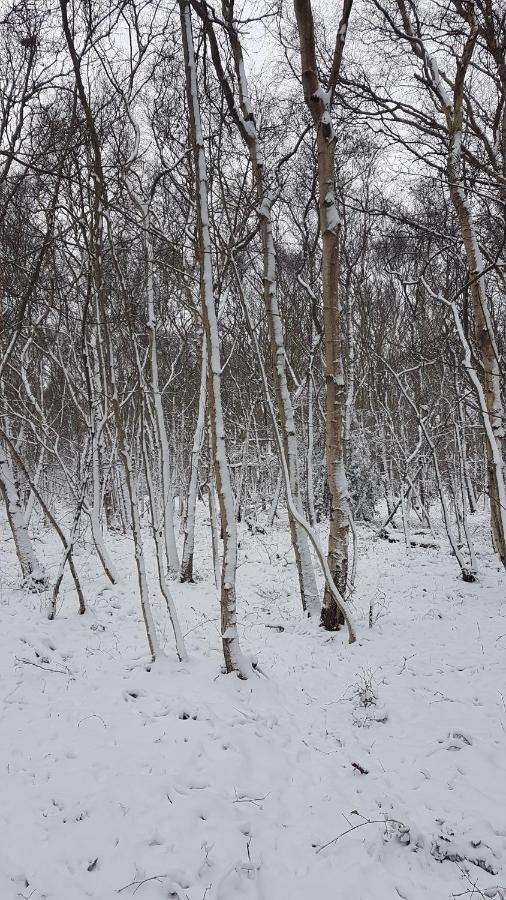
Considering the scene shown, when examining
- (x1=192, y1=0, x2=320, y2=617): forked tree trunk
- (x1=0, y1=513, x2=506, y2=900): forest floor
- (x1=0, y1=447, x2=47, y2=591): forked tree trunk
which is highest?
(x1=192, y1=0, x2=320, y2=617): forked tree trunk

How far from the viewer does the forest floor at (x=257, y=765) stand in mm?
2385

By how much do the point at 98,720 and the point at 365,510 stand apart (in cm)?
1450

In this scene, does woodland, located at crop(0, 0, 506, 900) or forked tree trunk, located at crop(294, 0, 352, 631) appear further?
forked tree trunk, located at crop(294, 0, 352, 631)

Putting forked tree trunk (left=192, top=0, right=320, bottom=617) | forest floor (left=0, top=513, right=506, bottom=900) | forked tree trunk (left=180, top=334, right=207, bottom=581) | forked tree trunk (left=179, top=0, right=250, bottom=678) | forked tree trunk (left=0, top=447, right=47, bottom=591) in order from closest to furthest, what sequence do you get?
forest floor (left=0, top=513, right=506, bottom=900) → forked tree trunk (left=179, top=0, right=250, bottom=678) → forked tree trunk (left=192, top=0, right=320, bottom=617) → forked tree trunk (left=0, top=447, right=47, bottom=591) → forked tree trunk (left=180, top=334, right=207, bottom=581)

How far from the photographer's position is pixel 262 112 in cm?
841

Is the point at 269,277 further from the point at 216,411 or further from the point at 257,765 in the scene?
the point at 257,765

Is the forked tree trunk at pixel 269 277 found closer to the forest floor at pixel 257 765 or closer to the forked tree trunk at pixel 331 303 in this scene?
the forked tree trunk at pixel 331 303

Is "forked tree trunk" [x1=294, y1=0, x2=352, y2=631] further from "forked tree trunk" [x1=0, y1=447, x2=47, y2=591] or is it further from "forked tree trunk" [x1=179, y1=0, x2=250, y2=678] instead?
"forked tree trunk" [x1=0, y1=447, x2=47, y2=591]

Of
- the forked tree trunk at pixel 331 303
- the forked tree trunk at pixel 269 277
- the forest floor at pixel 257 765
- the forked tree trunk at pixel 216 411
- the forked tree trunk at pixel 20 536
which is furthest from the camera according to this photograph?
the forked tree trunk at pixel 20 536

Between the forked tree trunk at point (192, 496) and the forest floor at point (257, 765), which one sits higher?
the forked tree trunk at point (192, 496)

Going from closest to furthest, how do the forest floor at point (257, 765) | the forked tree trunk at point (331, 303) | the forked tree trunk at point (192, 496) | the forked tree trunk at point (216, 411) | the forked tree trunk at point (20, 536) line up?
1. the forest floor at point (257, 765)
2. the forked tree trunk at point (216, 411)
3. the forked tree trunk at point (331, 303)
4. the forked tree trunk at point (20, 536)
5. the forked tree trunk at point (192, 496)

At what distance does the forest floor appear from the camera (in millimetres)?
2385

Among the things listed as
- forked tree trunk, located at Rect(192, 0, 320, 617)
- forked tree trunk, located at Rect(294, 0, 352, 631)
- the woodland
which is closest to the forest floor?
the woodland

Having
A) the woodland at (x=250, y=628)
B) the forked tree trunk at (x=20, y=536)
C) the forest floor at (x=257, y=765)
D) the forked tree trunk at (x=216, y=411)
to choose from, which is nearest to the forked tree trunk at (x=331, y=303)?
the woodland at (x=250, y=628)
